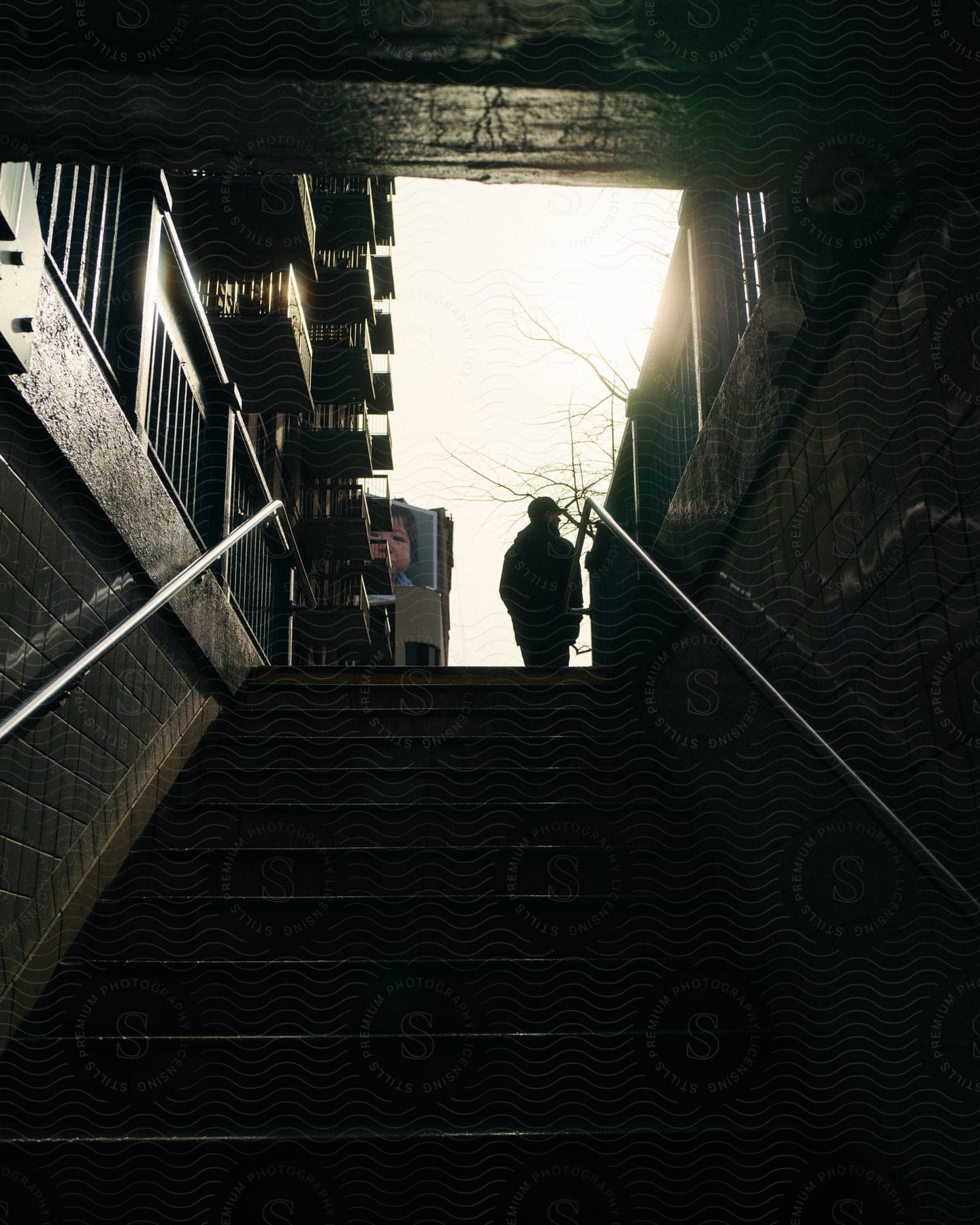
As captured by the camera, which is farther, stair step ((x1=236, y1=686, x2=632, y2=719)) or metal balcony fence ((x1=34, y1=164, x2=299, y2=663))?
stair step ((x1=236, y1=686, x2=632, y2=719))

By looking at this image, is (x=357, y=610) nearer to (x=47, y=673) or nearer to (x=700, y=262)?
(x=700, y=262)

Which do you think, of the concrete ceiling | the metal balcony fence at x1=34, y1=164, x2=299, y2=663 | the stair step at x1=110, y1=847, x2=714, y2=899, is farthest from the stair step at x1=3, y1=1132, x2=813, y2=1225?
the metal balcony fence at x1=34, y1=164, x2=299, y2=663

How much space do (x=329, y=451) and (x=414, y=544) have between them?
18.2 metres

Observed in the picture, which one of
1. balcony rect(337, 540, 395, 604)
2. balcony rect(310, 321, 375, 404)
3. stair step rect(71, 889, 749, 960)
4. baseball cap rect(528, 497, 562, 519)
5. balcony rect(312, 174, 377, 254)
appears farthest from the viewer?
balcony rect(337, 540, 395, 604)

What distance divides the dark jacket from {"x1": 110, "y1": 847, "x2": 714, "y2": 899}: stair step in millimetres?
3312

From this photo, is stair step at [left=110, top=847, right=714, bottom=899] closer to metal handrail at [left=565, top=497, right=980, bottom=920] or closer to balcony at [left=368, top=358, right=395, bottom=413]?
metal handrail at [left=565, top=497, right=980, bottom=920]

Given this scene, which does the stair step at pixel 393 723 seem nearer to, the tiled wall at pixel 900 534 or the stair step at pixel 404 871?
the stair step at pixel 404 871

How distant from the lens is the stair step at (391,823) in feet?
10.5

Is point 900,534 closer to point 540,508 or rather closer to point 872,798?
point 872,798

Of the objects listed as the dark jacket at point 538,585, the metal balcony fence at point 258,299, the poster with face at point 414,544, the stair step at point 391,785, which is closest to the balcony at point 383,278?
the metal balcony fence at point 258,299

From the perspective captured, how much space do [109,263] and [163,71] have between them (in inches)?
61.1

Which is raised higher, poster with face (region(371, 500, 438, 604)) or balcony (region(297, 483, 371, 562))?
poster with face (region(371, 500, 438, 604))

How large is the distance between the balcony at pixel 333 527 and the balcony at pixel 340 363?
1213 mm

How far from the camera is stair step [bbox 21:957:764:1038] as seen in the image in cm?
234
